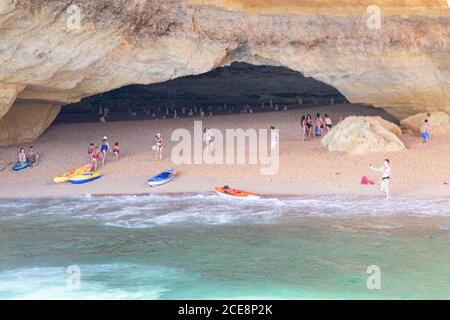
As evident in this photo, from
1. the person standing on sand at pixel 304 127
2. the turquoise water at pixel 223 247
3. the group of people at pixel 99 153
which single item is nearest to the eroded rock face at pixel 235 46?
the person standing on sand at pixel 304 127

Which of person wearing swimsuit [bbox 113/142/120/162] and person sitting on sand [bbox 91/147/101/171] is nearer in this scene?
person sitting on sand [bbox 91/147/101/171]

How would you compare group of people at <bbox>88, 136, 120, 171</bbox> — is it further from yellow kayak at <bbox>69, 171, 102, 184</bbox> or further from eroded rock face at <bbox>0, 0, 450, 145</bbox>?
eroded rock face at <bbox>0, 0, 450, 145</bbox>

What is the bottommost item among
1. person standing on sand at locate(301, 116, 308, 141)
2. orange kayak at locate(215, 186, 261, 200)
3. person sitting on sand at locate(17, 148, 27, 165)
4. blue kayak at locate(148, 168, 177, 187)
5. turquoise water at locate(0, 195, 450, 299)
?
turquoise water at locate(0, 195, 450, 299)

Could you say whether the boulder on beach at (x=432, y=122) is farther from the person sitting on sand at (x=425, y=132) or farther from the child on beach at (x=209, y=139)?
the child on beach at (x=209, y=139)

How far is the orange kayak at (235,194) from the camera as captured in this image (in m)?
19.0

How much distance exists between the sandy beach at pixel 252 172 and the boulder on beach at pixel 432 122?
48cm

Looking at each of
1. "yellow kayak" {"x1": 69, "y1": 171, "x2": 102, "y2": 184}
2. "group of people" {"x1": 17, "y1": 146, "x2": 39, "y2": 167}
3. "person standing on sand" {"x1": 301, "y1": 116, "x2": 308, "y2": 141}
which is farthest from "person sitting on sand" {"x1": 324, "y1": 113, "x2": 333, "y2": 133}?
"group of people" {"x1": 17, "y1": 146, "x2": 39, "y2": 167}

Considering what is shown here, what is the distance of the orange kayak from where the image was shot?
1897cm

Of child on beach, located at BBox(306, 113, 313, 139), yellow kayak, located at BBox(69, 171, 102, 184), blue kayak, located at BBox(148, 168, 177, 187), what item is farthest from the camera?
child on beach, located at BBox(306, 113, 313, 139)

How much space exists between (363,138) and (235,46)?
506 centimetres

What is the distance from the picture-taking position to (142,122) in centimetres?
2836

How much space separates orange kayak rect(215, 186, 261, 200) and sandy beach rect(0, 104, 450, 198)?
0.69 meters

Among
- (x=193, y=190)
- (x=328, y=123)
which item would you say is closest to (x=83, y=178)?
(x=193, y=190)

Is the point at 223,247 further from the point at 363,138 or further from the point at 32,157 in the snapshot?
the point at 32,157
